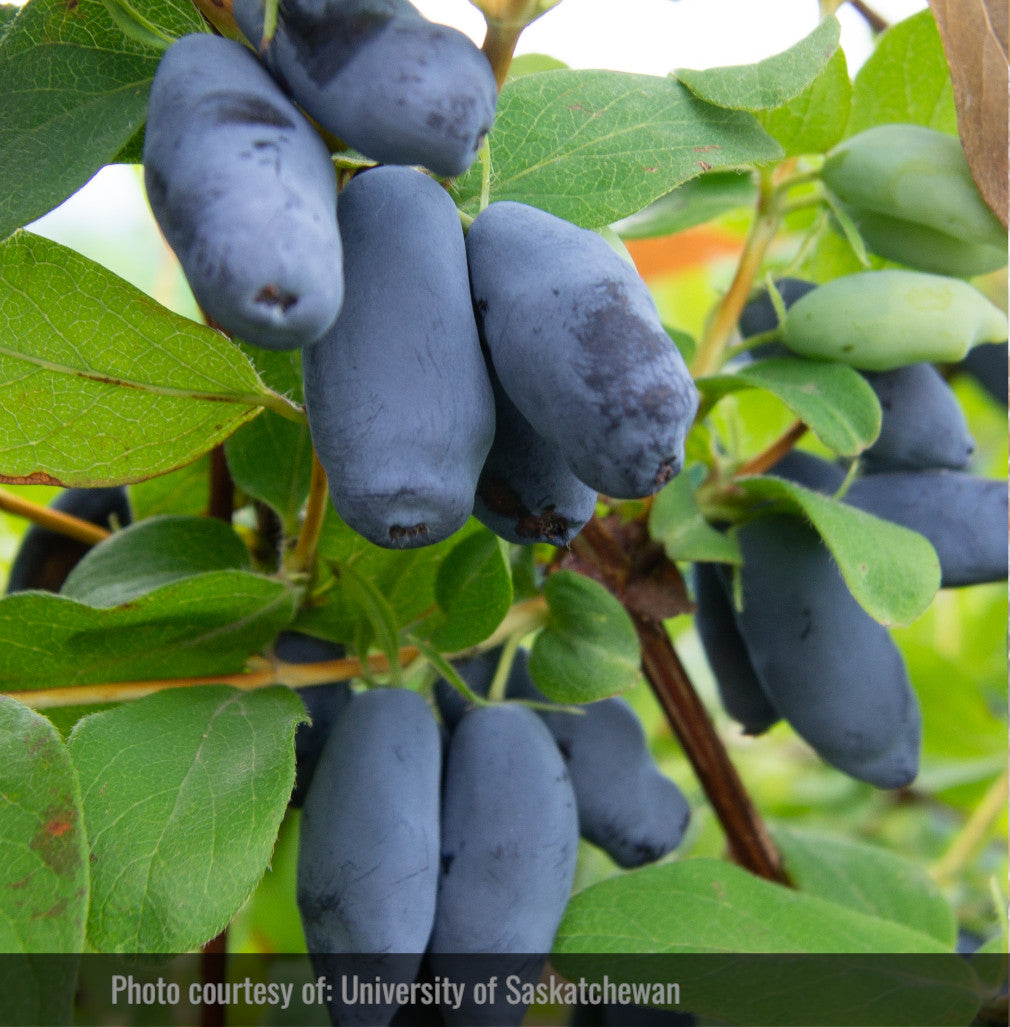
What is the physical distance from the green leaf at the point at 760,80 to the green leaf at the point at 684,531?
0.17m

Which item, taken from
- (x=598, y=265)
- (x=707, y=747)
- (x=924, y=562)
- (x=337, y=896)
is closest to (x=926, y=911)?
(x=707, y=747)

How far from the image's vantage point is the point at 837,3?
54 cm

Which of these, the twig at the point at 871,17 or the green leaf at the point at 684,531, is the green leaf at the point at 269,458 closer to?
the green leaf at the point at 684,531

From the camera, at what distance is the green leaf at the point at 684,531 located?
501 mm

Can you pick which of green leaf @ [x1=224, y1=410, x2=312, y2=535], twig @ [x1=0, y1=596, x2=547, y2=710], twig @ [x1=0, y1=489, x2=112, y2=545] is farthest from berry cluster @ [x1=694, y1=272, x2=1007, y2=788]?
twig @ [x1=0, y1=489, x2=112, y2=545]

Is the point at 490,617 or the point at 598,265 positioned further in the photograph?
the point at 490,617

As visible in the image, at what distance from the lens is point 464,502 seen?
11.3 inches

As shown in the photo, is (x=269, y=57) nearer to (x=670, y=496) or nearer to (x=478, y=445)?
(x=478, y=445)

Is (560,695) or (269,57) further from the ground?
(269,57)

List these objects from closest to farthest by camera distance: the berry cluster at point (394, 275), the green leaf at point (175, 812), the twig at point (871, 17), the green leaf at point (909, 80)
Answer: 1. the berry cluster at point (394, 275)
2. the green leaf at point (175, 812)
3. the green leaf at point (909, 80)
4. the twig at point (871, 17)

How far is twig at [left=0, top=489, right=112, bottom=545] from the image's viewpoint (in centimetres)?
53

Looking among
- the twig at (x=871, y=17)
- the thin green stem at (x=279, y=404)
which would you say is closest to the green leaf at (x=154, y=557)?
the thin green stem at (x=279, y=404)

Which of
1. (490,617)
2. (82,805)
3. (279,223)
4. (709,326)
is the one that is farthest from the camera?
(709,326)

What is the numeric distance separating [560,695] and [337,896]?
0.12 metres
